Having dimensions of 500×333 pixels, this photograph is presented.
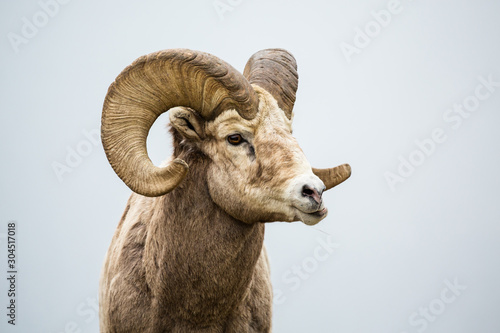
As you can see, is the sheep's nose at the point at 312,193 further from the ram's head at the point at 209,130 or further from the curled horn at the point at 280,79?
the curled horn at the point at 280,79

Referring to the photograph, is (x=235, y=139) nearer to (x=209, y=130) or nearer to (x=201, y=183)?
(x=209, y=130)

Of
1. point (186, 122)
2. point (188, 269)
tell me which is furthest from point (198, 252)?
point (186, 122)

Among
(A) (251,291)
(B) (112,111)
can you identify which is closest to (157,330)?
(A) (251,291)

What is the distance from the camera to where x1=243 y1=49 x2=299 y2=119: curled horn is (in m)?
6.76

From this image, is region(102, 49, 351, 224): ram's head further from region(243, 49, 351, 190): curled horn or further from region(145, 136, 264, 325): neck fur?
region(243, 49, 351, 190): curled horn

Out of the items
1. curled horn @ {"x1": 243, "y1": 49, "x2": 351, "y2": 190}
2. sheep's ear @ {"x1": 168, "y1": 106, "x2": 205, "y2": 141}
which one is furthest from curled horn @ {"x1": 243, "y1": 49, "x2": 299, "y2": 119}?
sheep's ear @ {"x1": 168, "y1": 106, "x2": 205, "y2": 141}

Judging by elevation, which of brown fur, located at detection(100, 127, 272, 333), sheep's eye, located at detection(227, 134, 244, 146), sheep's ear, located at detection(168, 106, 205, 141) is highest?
sheep's ear, located at detection(168, 106, 205, 141)

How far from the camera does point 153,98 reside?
6180 mm

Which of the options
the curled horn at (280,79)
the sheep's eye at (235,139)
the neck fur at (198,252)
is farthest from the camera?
the curled horn at (280,79)

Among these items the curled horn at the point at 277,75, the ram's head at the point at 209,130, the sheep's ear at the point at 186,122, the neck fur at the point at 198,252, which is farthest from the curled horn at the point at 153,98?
the curled horn at the point at 277,75

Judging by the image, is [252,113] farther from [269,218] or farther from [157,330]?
[157,330]

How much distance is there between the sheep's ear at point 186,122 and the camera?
627cm

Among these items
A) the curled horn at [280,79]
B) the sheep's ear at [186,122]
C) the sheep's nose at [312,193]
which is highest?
the curled horn at [280,79]

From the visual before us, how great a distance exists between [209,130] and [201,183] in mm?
474
